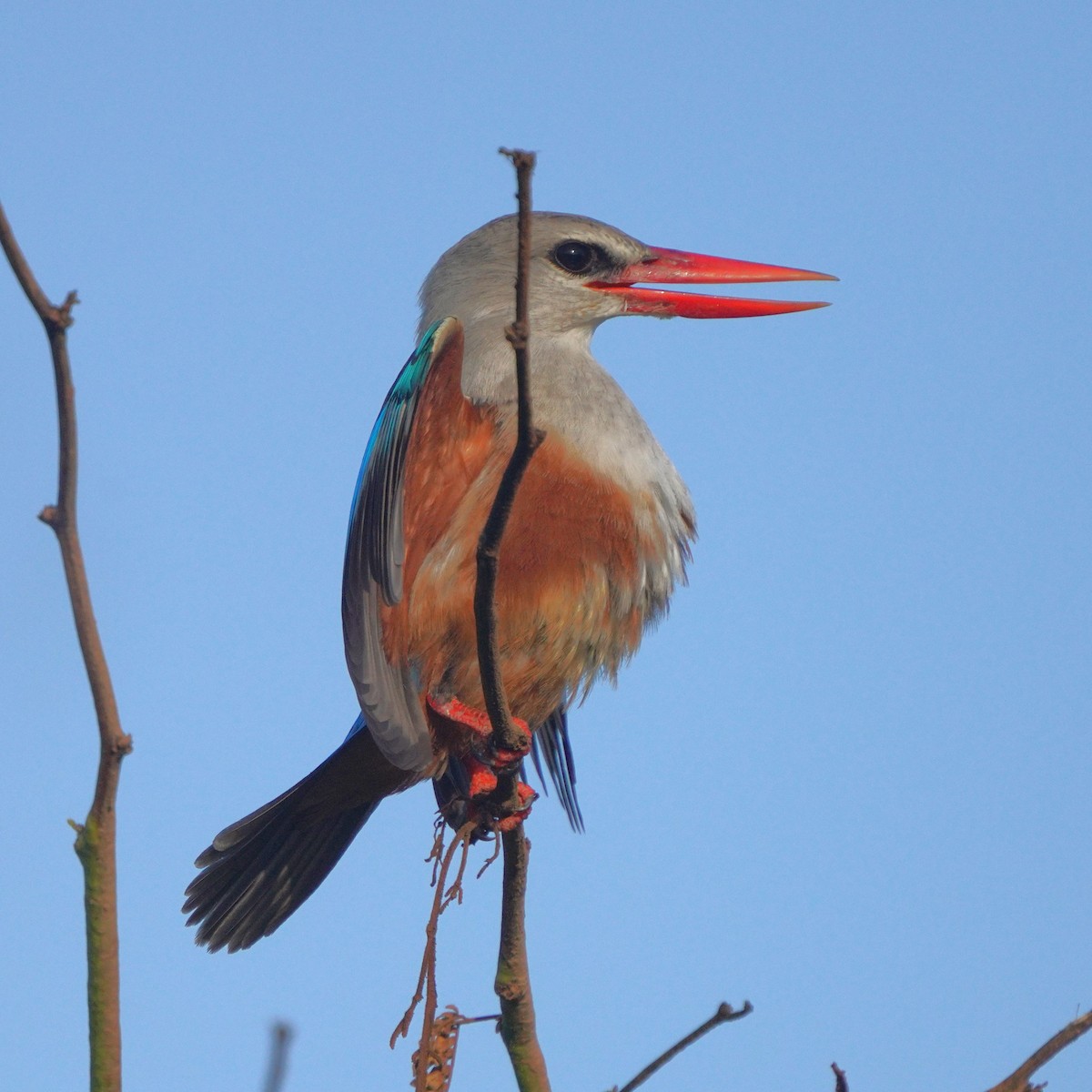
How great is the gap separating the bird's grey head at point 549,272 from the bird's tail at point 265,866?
1.77 meters

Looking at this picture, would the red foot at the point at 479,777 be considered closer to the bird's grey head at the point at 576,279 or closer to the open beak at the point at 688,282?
the bird's grey head at the point at 576,279

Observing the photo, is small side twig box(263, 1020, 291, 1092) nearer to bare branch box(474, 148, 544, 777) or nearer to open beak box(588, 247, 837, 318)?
bare branch box(474, 148, 544, 777)

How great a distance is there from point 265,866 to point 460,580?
4.96ft

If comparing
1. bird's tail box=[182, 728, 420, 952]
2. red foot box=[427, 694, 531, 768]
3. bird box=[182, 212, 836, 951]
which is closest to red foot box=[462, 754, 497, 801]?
bird box=[182, 212, 836, 951]

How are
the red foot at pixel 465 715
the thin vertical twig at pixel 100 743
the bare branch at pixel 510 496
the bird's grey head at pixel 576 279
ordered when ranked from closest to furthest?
the thin vertical twig at pixel 100 743 → the bare branch at pixel 510 496 → the red foot at pixel 465 715 → the bird's grey head at pixel 576 279

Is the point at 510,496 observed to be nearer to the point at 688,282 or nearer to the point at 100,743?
the point at 100,743

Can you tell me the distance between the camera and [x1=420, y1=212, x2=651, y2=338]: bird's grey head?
4945 mm

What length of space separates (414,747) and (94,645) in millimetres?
2373

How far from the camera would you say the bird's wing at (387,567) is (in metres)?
3.82

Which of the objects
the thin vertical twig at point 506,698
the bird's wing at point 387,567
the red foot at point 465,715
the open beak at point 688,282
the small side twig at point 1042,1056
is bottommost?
the small side twig at point 1042,1056

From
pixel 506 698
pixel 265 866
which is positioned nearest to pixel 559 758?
pixel 265 866

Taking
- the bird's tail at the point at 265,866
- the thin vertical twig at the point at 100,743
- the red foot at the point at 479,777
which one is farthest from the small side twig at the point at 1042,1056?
the bird's tail at the point at 265,866

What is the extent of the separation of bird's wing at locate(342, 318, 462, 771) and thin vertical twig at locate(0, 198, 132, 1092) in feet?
7.16

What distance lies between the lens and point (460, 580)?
3.99 metres
